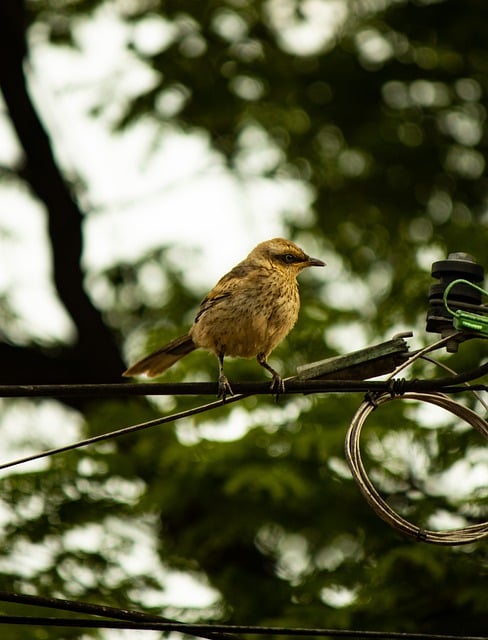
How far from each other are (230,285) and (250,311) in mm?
311

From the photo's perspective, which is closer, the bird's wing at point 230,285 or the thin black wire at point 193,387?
the thin black wire at point 193,387

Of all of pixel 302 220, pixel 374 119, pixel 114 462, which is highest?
pixel 374 119

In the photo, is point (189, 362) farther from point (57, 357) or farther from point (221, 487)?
point (57, 357)

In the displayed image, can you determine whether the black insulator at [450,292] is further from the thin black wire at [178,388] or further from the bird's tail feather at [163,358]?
the bird's tail feather at [163,358]

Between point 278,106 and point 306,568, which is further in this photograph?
point 278,106

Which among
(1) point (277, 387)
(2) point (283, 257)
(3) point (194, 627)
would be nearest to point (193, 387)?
(1) point (277, 387)

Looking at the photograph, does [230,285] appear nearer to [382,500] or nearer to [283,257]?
[283,257]

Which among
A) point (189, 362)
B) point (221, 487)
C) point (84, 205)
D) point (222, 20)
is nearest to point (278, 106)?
point (222, 20)

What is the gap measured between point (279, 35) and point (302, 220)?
90.2 inches

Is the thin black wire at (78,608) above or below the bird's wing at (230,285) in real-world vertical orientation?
below

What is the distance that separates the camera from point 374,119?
514 inches

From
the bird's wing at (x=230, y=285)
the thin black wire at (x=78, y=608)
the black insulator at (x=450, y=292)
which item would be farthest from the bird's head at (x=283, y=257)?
the thin black wire at (x=78, y=608)

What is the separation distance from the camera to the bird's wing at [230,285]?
6852 millimetres

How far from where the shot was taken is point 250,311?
6.67m
